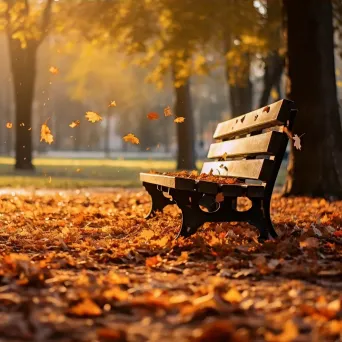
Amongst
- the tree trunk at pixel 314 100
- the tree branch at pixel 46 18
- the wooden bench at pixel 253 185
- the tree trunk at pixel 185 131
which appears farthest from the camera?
the tree trunk at pixel 185 131

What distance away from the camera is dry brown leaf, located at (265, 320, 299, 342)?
3410 millimetres

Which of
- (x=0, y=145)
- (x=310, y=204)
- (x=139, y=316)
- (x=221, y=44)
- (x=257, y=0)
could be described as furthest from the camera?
(x=0, y=145)

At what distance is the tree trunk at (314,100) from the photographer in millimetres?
11336

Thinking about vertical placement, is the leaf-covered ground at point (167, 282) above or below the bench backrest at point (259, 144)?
below

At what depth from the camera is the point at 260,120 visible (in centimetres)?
682

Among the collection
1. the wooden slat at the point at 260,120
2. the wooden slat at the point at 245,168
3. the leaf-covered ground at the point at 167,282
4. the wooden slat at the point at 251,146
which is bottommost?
the leaf-covered ground at the point at 167,282

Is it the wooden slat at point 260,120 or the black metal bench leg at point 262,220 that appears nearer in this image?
the wooden slat at point 260,120

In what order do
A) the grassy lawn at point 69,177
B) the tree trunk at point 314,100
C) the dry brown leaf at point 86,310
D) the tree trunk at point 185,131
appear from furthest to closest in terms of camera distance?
the tree trunk at point 185,131, the grassy lawn at point 69,177, the tree trunk at point 314,100, the dry brown leaf at point 86,310

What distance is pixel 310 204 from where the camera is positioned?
10.5 metres

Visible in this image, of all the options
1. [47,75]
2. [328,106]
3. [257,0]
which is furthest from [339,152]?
[47,75]

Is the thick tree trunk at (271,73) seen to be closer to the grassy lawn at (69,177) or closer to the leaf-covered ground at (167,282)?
the grassy lawn at (69,177)

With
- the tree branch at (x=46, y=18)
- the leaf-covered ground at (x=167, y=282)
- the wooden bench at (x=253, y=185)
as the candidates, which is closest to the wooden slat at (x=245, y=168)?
the wooden bench at (x=253, y=185)

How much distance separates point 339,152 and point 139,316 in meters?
8.39

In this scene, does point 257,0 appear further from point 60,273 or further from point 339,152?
point 60,273
